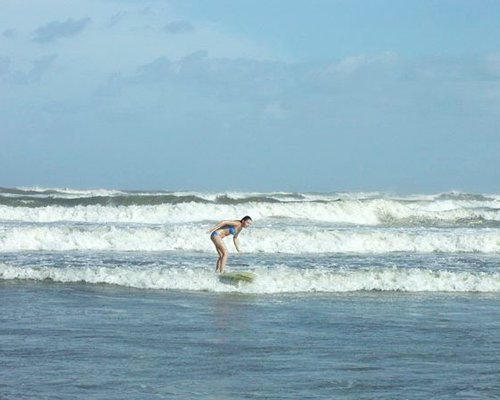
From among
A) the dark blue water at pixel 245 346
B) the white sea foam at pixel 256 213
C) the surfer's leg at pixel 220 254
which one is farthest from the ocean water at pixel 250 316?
the white sea foam at pixel 256 213

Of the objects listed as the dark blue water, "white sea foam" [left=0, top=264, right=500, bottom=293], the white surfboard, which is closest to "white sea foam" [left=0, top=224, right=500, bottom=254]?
"white sea foam" [left=0, top=264, right=500, bottom=293]

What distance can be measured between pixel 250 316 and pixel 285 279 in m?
3.94

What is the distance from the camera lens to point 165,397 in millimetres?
8062

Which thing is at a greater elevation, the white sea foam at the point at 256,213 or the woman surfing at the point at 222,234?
the white sea foam at the point at 256,213

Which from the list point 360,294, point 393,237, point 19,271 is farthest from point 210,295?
point 393,237

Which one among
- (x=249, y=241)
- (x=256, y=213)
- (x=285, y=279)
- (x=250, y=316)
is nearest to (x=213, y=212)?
(x=256, y=213)

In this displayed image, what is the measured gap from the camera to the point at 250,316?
13.1m

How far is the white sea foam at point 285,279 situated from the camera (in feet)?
55.0

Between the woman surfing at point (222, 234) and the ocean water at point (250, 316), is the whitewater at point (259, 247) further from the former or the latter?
the woman surfing at point (222, 234)

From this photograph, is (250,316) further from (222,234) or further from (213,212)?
(213,212)

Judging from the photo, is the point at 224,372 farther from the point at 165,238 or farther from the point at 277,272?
the point at 165,238

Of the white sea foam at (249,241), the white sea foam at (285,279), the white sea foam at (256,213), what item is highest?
the white sea foam at (256,213)

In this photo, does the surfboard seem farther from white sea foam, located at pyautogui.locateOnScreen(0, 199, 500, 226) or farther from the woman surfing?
white sea foam, located at pyautogui.locateOnScreen(0, 199, 500, 226)

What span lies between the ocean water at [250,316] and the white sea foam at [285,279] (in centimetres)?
4
